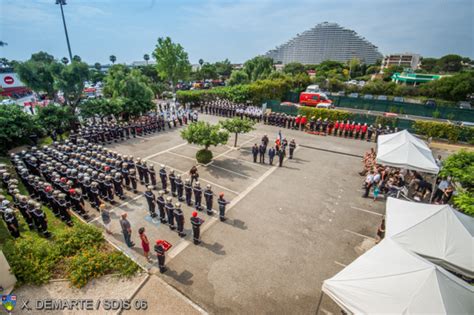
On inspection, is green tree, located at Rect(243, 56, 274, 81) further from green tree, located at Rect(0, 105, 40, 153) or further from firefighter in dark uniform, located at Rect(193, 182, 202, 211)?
firefighter in dark uniform, located at Rect(193, 182, 202, 211)

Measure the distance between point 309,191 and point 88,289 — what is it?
34.1ft

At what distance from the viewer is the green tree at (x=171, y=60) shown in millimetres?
39125

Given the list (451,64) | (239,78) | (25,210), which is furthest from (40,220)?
(451,64)

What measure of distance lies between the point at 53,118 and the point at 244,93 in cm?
2026

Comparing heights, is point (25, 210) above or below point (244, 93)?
below

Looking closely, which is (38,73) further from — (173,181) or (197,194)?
(197,194)

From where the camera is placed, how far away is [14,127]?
1572 cm

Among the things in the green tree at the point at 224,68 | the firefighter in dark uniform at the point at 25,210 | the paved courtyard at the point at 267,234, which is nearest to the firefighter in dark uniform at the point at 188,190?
the paved courtyard at the point at 267,234

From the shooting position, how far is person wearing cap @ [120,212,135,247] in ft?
26.7

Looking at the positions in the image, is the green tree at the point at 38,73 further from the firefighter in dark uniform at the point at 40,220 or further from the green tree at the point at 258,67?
the green tree at the point at 258,67

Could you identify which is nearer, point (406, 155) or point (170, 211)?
point (170, 211)

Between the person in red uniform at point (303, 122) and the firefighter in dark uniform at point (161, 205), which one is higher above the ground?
the person in red uniform at point (303, 122)

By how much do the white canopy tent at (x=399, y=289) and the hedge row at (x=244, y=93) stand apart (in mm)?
26958

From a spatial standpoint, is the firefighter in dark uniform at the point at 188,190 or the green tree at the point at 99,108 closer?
the firefighter in dark uniform at the point at 188,190
